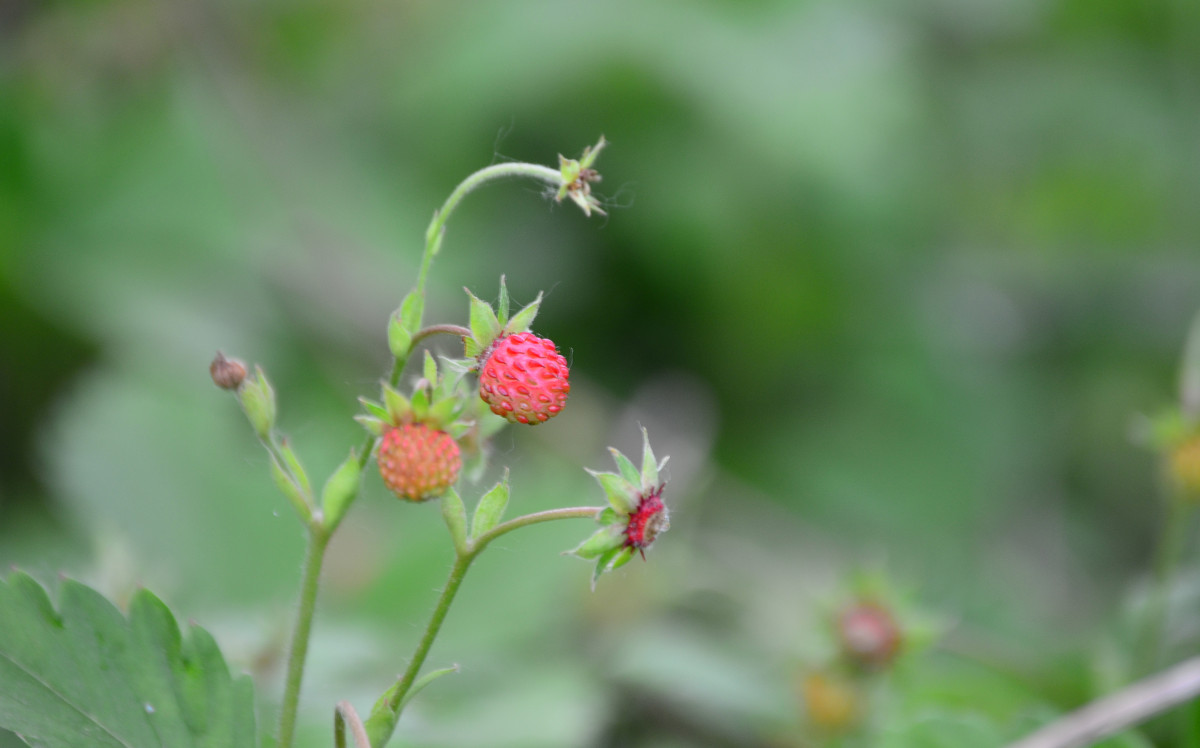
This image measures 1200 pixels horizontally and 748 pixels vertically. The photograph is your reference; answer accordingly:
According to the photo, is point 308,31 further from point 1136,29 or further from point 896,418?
point 1136,29

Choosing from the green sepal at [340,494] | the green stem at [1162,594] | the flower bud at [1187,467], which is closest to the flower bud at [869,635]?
the green stem at [1162,594]

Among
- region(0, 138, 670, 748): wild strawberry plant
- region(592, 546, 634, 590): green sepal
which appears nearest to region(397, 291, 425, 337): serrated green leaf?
region(0, 138, 670, 748): wild strawberry plant

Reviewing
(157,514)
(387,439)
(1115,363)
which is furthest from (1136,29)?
(387,439)

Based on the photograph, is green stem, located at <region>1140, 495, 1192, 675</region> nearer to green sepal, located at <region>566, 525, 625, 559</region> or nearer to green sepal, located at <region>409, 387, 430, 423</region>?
green sepal, located at <region>566, 525, 625, 559</region>

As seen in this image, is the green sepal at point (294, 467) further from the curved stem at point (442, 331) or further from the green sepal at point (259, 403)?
the curved stem at point (442, 331)

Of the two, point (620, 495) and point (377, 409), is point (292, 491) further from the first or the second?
point (620, 495)
